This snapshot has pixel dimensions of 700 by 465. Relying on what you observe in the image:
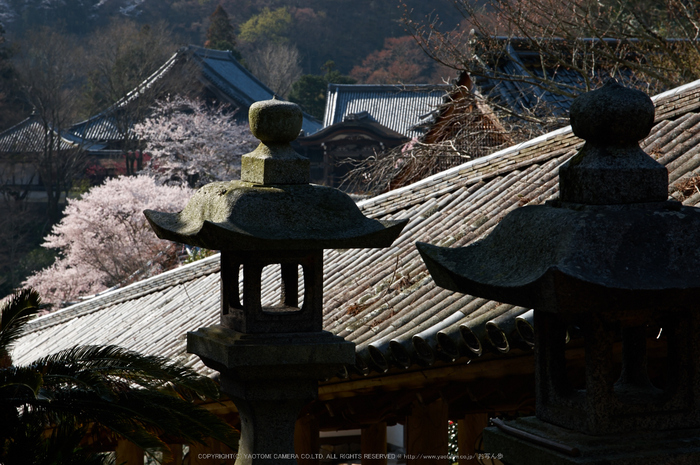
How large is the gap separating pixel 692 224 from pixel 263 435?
2.12 metres

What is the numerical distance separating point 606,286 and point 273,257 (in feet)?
5.89

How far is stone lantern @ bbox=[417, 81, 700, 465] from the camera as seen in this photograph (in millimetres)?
2090

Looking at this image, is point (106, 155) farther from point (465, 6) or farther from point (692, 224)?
point (692, 224)

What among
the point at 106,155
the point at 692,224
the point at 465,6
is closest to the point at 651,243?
the point at 692,224

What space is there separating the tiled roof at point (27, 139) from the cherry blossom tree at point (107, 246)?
8699 mm

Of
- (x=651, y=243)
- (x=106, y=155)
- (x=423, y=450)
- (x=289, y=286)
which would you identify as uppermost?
(x=106, y=155)

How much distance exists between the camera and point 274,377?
335cm

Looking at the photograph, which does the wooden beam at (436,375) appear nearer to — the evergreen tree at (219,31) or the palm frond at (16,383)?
the palm frond at (16,383)

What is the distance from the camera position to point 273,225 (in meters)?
3.32

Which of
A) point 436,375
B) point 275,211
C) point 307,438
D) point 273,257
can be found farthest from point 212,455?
point 275,211

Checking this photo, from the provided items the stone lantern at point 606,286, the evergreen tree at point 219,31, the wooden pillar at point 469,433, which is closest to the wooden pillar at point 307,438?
the wooden pillar at point 469,433

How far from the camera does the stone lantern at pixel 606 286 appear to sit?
6.86ft

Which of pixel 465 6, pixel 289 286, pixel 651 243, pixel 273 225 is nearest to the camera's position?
pixel 651 243

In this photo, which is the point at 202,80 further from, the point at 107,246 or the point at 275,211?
the point at 275,211
